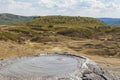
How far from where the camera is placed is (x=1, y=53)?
21.3 m

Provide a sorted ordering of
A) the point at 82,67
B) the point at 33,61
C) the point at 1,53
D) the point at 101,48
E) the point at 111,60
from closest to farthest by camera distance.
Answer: the point at 82,67 < the point at 33,61 < the point at 1,53 < the point at 111,60 < the point at 101,48

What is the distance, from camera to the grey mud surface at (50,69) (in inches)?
354

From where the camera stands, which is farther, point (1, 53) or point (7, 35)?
point (7, 35)

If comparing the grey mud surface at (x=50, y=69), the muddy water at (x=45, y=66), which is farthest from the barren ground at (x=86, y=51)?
the grey mud surface at (x=50, y=69)

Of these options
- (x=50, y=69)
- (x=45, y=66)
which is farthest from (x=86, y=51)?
(x=50, y=69)

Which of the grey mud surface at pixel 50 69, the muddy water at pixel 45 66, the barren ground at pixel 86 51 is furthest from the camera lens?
the barren ground at pixel 86 51

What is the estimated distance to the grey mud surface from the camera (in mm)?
8992

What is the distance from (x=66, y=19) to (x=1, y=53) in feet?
208

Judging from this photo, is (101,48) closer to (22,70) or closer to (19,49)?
(19,49)

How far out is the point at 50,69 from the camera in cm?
1011

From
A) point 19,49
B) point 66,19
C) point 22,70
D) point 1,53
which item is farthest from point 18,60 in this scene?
point 66,19

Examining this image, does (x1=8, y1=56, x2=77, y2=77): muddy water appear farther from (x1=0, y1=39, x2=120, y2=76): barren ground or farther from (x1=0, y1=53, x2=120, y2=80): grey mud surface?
(x1=0, y1=39, x2=120, y2=76): barren ground

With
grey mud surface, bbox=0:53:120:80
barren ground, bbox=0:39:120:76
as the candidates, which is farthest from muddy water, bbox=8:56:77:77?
barren ground, bbox=0:39:120:76

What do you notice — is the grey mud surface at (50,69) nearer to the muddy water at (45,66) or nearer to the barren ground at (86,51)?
the muddy water at (45,66)
